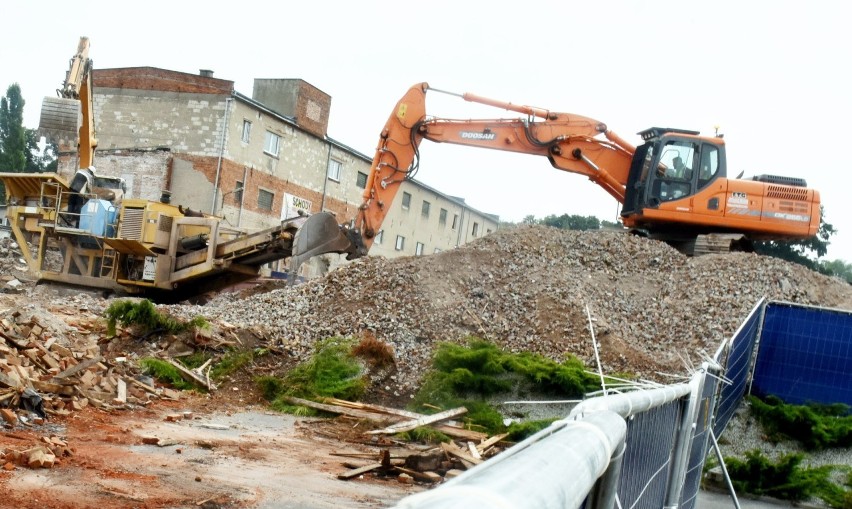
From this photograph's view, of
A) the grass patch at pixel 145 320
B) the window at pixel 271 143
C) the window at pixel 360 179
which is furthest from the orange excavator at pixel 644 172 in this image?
the window at pixel 360 179

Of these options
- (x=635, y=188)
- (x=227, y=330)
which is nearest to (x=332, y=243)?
(x=227, y=330)

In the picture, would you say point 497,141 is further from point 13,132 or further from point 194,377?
point 13,132

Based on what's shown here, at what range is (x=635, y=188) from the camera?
20.5 meters

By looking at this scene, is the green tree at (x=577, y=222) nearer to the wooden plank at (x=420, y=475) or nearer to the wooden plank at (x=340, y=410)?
the wooden plank at (x=340, y=410)

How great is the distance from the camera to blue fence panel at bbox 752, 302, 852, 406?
42.1ft

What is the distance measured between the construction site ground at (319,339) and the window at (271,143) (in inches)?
665

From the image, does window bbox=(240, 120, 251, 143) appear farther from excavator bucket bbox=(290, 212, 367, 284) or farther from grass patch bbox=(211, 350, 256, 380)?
grass patch bbox=(211, 350, 256, 380)

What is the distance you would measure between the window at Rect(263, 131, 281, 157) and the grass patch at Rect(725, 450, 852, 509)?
31.1m

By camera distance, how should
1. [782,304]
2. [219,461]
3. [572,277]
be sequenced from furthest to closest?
[572,277] < [782,304] < [219,461]

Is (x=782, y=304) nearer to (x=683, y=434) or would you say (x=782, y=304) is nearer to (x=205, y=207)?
(x=683, y=434)

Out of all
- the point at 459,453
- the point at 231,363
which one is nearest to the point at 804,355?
the point at 459,453

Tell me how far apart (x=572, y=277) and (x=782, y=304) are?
5323mm

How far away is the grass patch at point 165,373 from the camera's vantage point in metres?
13.4

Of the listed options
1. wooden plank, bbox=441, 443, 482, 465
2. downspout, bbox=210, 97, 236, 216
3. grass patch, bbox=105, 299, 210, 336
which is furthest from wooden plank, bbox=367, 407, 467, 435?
downspout, bbox=210, 97, 236, 216
